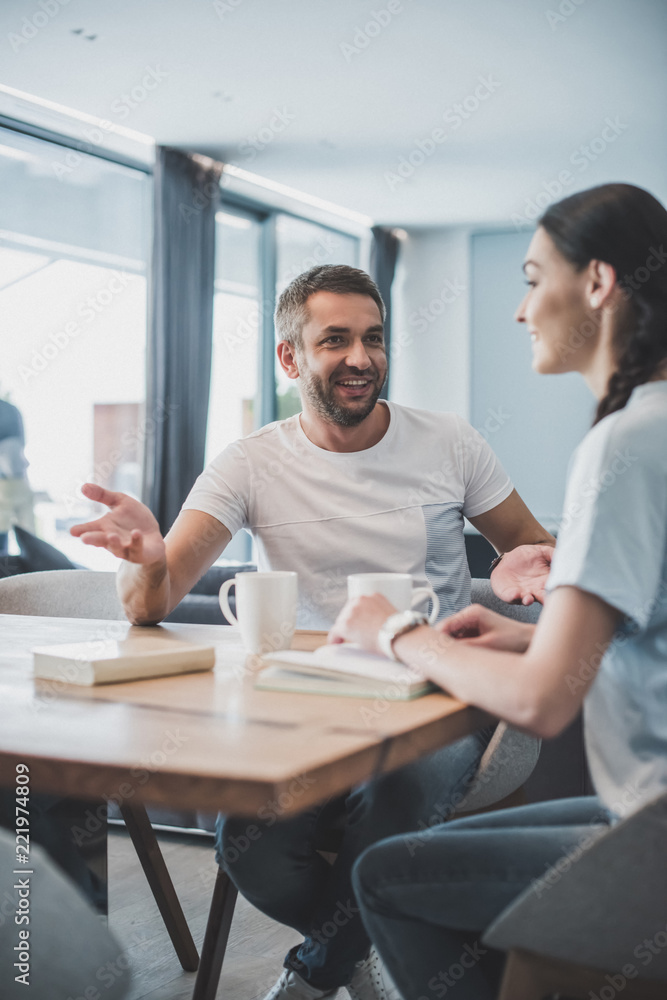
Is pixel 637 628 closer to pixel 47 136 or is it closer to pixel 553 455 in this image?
pixel 47 136

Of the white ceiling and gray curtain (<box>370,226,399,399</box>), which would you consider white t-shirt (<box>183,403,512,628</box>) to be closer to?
the white ceiling

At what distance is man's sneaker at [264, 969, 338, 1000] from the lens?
141cm

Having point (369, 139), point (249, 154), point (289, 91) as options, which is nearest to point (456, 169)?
point (369, 139)

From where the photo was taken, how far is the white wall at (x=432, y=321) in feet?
27.3

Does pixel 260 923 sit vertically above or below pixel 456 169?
below

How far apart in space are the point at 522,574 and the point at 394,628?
60cm

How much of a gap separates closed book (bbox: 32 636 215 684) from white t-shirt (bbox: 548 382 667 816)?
1.52 ft

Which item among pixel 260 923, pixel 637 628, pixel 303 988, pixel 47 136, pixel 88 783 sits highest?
pixel 47 136

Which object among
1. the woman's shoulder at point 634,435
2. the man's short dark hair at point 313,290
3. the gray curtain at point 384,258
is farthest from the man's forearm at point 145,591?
the gray curtain at point 384,258

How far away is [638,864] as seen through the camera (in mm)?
786

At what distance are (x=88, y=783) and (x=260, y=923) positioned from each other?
1520 millimetres

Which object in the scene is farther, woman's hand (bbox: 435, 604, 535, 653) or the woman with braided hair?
woman's hand (bbox: 435, 604, 535, 653)

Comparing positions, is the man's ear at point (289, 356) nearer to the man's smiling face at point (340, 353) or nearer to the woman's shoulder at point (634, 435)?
the man's smiling face at point (340, 353)

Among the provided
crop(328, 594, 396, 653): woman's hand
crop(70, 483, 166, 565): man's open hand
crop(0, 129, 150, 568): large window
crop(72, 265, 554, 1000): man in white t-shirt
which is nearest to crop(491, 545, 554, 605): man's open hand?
crop(72, 265, 554, 1000): man in white t-shirt
